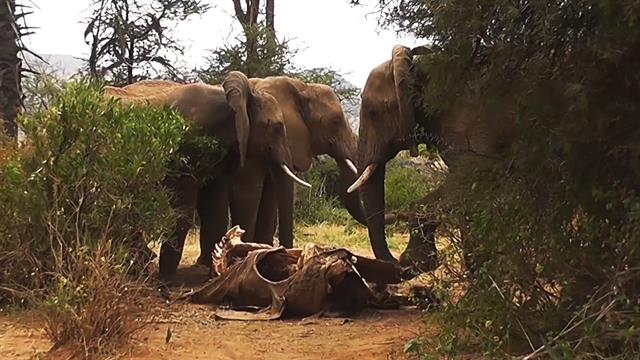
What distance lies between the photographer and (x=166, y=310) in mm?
6973

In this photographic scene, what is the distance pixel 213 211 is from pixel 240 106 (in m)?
1.32

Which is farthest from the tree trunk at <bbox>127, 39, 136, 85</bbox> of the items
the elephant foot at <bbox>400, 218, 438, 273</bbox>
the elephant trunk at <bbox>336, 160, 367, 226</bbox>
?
the elephant foot at <bbox>400, 218, 438, 273</bbox>

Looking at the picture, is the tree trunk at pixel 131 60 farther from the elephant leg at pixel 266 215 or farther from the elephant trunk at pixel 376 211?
the elephant trunk at pixel 376 211

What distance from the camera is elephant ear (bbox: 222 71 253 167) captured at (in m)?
9.45

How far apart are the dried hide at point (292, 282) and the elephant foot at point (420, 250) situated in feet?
0.67

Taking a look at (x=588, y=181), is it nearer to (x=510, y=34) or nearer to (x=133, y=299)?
(x=510, y=34)

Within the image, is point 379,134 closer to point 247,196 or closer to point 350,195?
point 247,196

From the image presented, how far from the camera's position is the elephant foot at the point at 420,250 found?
262 inches

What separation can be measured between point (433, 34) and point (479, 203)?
41.4 inches

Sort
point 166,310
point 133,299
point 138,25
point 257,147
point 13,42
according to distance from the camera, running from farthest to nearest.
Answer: point 138,25 → point 13,42 → point 257,147 → point 166,310 → point 133,299

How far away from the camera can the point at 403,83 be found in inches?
292

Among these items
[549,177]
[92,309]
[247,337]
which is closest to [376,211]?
[247,337]

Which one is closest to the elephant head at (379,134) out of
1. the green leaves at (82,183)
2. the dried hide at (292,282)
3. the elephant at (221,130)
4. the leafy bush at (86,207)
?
the dried hide at (292,282)

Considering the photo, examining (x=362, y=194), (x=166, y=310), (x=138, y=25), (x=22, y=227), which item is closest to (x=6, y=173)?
(x=22, y=227)
